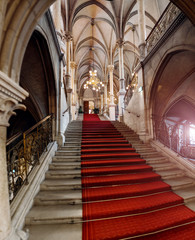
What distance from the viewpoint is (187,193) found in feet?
8.77

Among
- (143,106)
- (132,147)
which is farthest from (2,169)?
(143,106)

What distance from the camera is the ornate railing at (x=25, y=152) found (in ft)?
6.90

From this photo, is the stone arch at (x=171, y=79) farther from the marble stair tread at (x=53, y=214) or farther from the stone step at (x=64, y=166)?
the marble stair tread at (x=53, y=214)

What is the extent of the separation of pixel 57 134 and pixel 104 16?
11852mm

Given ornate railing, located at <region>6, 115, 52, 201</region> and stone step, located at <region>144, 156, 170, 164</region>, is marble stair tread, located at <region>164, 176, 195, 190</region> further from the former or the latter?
ornate railing, located at <region>6, 115, 52, 201</region>

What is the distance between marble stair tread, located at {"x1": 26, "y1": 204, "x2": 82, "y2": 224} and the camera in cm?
191

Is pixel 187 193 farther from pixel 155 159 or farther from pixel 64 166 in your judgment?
pixel 64 166

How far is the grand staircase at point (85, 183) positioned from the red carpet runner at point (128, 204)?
17mm

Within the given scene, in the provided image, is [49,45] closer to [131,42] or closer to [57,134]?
[57,134]

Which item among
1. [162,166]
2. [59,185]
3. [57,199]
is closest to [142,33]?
[162,166]

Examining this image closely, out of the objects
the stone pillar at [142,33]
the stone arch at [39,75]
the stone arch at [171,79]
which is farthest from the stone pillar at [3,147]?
the stone pillar at [142,33]

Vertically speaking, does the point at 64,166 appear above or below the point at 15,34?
below

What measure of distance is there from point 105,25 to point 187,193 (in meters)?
14.7

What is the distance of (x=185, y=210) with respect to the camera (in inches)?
88.9
